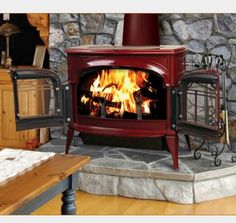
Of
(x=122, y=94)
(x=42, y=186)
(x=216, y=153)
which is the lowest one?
(x=216, y=153)

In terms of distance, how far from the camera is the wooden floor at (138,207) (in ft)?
10.00

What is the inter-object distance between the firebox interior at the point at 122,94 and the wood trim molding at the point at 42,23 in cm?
86

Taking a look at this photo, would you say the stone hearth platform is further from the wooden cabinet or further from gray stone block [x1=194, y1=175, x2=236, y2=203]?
the wooden cabinet

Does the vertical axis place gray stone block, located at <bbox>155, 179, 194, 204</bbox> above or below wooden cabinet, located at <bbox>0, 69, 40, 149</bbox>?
below

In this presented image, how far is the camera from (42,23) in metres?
4.22

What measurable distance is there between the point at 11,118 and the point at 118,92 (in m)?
1.35

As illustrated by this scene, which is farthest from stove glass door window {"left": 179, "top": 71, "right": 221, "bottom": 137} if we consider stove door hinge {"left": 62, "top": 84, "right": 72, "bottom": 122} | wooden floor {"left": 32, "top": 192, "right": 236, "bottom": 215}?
stove door hinge {"left": 62, "top": 84, "right": 72, "bottom": 122}

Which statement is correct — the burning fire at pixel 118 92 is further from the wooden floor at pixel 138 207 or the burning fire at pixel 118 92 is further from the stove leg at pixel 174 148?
the wooden floor at pixel 138 207

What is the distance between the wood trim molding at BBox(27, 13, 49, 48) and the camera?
4.20 metres

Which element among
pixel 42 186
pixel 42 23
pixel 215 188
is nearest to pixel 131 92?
pixel 215 188

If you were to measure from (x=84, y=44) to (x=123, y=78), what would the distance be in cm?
70

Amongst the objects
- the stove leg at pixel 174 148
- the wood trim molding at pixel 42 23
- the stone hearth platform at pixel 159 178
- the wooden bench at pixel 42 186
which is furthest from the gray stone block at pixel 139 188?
the wood trim molding at pixel 42 23

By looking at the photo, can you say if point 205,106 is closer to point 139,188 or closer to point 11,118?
point 139,188

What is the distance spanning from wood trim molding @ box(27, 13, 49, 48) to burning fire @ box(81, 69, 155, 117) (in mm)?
914
